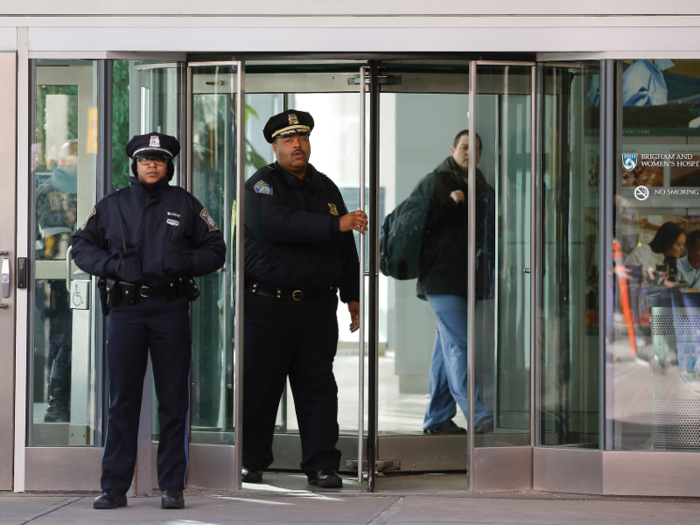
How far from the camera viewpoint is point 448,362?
221 inches

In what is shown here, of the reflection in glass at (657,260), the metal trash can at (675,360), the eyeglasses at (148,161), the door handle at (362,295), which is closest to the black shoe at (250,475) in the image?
the door handle at (362,295)

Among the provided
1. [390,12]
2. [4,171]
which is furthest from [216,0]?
[4,171]

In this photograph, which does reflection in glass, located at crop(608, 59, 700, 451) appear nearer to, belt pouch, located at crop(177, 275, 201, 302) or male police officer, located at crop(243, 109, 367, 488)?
male police officer, located at crop(243, 109, 367, 488)

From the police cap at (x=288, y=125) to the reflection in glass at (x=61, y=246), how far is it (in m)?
0.90

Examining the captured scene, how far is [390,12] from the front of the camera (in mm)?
4723

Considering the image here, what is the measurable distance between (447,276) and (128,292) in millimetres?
2094

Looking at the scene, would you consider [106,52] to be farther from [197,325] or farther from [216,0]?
[197,325]

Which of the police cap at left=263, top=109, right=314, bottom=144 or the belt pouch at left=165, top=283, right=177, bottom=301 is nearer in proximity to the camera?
the belt pouch at left=165, top=283, right=177, bottom=301

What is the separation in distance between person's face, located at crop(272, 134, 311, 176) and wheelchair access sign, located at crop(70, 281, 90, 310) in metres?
1.18

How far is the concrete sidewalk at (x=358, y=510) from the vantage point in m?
4.21

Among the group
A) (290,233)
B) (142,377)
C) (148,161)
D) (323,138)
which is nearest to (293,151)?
(290,233)

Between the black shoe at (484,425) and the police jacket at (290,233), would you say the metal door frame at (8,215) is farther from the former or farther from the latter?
the black shoe at (484,425)

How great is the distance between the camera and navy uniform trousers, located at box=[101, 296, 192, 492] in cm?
436

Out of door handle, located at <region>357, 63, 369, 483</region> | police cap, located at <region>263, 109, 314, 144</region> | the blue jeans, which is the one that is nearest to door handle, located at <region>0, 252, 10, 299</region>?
police cap, located at <region>263, 109, 314, 144</region>
